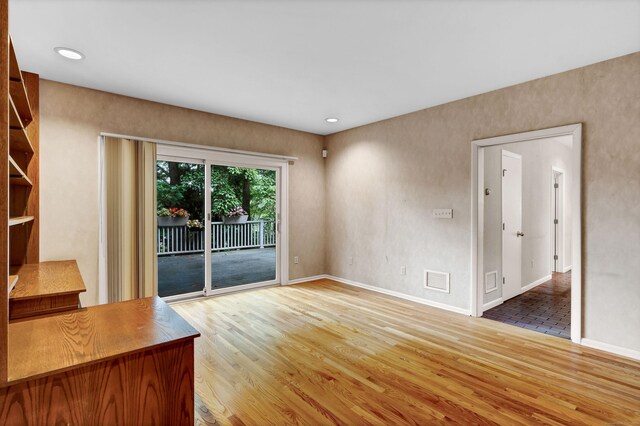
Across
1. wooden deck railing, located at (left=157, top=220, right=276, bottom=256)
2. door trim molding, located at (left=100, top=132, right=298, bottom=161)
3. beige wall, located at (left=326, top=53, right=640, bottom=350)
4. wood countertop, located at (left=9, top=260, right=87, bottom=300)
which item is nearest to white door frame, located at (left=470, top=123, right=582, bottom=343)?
beige wall, located at (left=326, top=53, right=640, bottom=350)

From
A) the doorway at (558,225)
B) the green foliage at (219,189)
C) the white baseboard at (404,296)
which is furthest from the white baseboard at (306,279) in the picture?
the doorway at (558,225)

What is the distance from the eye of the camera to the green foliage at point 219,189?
419cm

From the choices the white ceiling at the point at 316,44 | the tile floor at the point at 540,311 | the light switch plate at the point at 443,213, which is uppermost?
the white ceiling at the point at 316,44

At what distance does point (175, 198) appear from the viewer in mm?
4246

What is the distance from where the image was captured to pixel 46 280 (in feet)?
7.87

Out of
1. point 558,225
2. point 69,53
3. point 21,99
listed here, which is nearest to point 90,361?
point 21,99

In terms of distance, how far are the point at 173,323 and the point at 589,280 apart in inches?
134

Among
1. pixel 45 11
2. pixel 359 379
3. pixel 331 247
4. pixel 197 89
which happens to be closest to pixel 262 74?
pixel 197 89

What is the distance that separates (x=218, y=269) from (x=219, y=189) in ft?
4.64

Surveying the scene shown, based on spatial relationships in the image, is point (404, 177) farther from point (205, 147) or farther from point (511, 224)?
point (205, 147)

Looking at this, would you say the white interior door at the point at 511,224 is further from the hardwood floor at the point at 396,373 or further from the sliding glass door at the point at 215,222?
the sliding glass door at the point at 215,222

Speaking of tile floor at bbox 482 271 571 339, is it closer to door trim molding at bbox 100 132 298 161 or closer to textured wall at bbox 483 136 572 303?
textured wall at bbox 483 136 572 303

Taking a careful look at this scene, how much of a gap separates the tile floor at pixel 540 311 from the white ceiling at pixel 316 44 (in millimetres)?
2559

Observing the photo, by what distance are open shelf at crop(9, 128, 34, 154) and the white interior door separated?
16.8 feet
